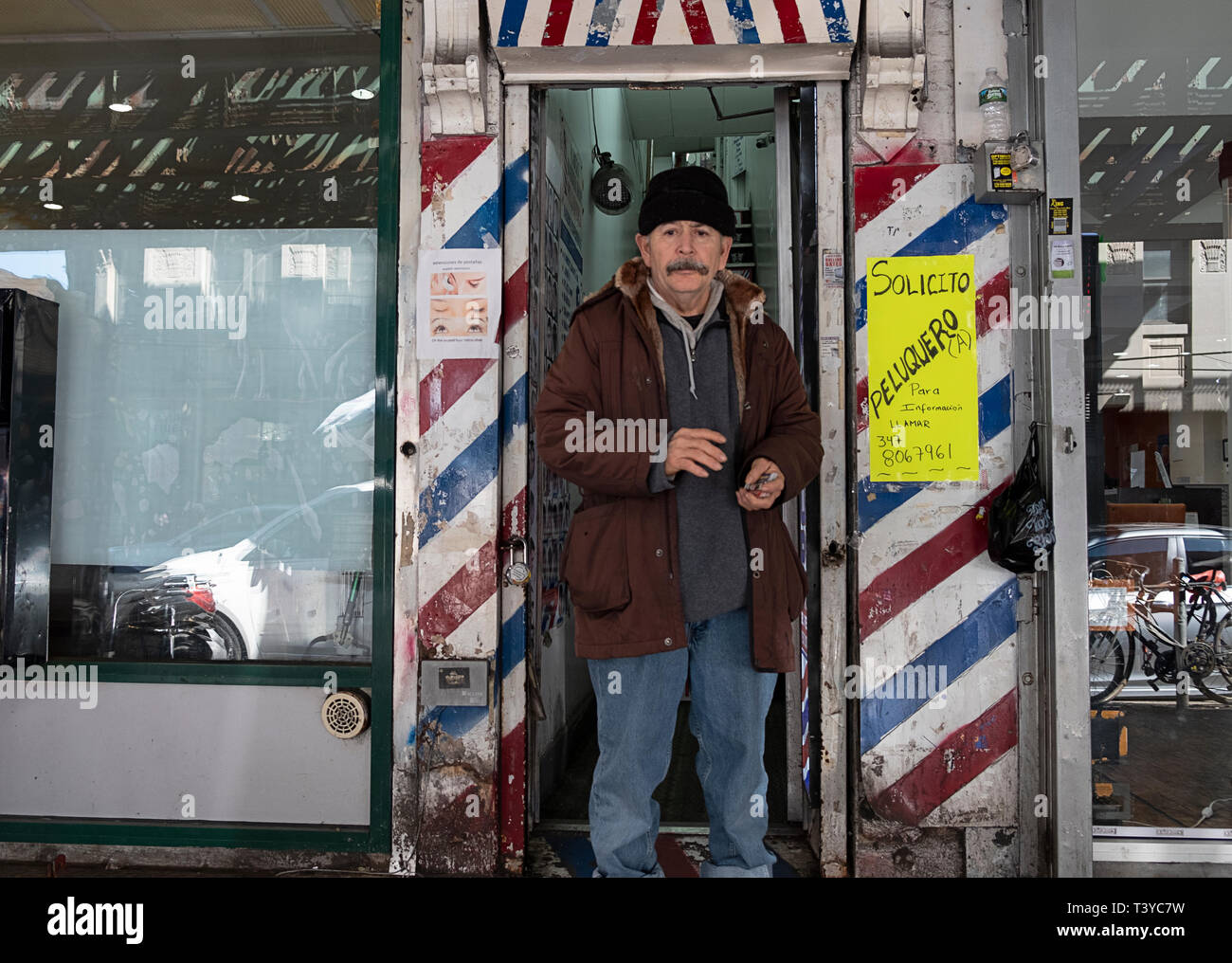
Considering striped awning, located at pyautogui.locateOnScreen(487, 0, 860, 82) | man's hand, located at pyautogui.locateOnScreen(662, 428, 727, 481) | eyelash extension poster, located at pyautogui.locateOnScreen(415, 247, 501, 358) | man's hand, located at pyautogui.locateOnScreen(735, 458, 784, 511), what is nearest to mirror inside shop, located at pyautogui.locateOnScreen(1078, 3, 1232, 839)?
striped awning, located at pyautogui.locateOnScreen(487, 0, 860, 82)

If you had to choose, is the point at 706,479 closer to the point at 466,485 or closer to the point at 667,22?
the point at 466,485

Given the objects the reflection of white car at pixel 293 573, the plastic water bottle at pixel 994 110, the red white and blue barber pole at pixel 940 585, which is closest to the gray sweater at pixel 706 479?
the red white and blue barber pole at pixel 940 585

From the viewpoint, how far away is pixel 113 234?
11.2ft

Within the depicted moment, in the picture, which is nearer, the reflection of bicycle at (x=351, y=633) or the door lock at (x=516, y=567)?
the door lock at (x=516, y=567)

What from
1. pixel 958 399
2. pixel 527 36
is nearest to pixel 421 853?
pixel 958 399

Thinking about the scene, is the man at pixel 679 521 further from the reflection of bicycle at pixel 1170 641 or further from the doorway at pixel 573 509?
the reflection of bicycle at pixel 1170 641

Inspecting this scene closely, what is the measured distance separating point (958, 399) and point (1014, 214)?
2.30 ft

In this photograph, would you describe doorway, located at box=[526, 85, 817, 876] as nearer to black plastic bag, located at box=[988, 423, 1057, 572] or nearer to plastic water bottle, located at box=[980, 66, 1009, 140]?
plastic water bottle, located at box=[980, 66, 1009, 140]

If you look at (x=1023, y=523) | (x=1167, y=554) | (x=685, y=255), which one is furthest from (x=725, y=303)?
(x=1167, y=554)

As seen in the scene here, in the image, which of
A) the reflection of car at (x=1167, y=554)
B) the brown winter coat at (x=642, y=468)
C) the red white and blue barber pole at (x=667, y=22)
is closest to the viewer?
the brown winter coat at (x=642, y=468)

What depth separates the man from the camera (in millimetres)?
2385

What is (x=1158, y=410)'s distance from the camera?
3.22 m

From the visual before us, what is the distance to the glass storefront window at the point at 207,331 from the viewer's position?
3.29 m

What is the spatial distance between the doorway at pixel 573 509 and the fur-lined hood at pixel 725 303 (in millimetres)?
Answer: 686
